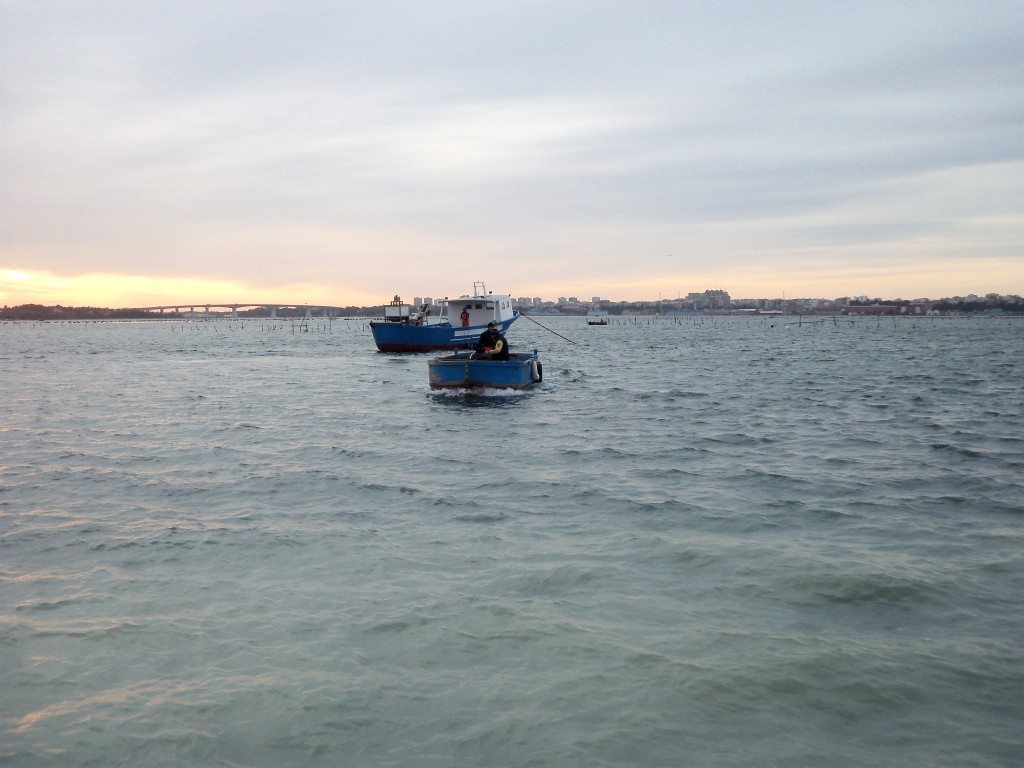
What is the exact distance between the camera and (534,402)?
2667 centimetres

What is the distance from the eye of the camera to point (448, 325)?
57.6m

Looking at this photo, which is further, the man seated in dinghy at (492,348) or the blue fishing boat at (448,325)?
the blue fishing boat at (448,325)

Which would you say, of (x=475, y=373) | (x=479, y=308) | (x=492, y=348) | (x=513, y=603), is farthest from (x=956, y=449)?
(x=479, y=308)

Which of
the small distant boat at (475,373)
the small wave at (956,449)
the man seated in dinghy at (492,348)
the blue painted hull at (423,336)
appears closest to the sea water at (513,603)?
the small wave at (956,449)

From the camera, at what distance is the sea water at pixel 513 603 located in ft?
17.9

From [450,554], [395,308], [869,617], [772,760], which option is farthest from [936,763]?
[395,308]

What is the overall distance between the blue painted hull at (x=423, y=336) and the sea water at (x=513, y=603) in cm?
3675

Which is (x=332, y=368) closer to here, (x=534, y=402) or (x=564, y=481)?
(x=534, y=402)

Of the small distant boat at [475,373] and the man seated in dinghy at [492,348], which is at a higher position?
the man seated in dinghy at [492,348]

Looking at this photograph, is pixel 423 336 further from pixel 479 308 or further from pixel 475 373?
pixel 475 373

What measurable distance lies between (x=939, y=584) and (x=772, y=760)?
4213 mm

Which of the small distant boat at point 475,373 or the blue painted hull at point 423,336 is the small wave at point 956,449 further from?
the blue painted hull at point 423,336

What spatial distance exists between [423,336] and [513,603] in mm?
50019

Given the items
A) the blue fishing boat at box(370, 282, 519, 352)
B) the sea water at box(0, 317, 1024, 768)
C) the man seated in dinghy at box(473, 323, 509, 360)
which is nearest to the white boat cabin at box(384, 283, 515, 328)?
the blue fishing boat at box(370, 282, 519, 352)
